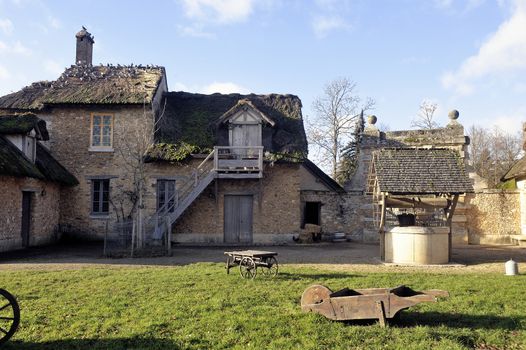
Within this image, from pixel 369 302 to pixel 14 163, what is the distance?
13718 millimetres

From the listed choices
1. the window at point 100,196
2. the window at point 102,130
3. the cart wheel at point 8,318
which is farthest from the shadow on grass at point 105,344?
the window at point 102,130

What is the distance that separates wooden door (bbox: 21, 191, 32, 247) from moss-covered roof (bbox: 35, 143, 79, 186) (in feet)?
3.54

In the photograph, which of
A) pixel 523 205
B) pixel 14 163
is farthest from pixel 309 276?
pixel 523 205

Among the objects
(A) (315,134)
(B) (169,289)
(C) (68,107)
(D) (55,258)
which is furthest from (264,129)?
(A) (315,134)

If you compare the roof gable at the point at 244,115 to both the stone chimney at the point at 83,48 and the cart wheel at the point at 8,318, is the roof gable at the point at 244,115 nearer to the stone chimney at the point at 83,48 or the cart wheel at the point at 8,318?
the stone chimney at the point at 83,48

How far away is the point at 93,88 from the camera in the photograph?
20672 millimetres

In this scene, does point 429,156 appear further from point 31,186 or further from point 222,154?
point 31,186

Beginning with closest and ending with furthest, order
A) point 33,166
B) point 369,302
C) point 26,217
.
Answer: point 369,302 < point 33,166 < point 26,217

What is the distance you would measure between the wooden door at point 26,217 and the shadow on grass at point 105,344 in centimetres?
1249

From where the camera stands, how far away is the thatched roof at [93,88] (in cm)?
1991

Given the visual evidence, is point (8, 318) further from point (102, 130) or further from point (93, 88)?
point (93, 88)

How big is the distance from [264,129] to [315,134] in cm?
1464

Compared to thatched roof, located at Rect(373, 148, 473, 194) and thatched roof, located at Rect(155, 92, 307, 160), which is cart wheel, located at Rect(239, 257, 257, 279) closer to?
thatched roof, located at Rect(373, 148, 473, 194)

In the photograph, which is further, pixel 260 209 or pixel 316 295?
pixel 260 209
